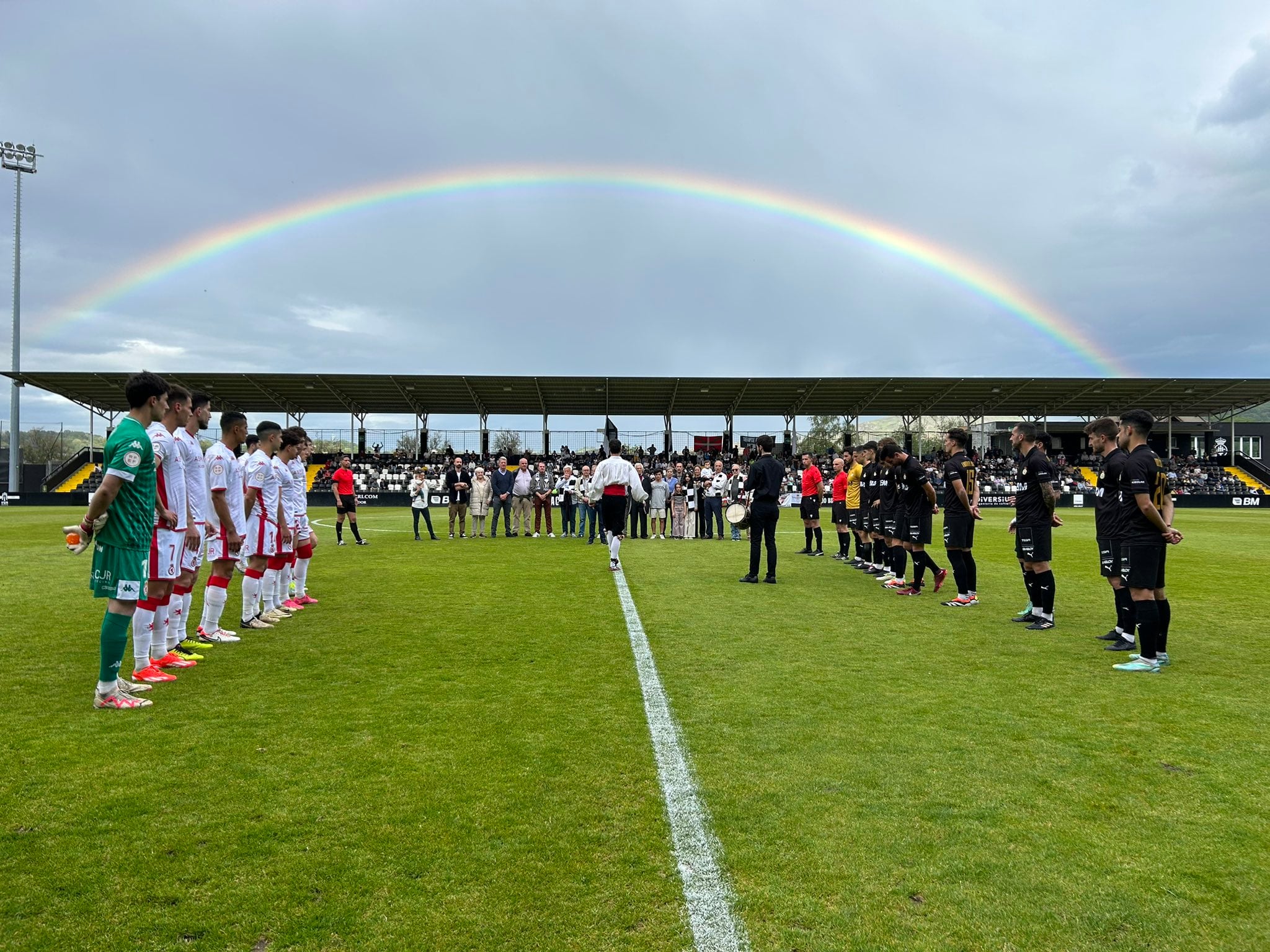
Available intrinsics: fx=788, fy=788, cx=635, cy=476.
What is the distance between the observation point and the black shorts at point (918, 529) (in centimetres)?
1039

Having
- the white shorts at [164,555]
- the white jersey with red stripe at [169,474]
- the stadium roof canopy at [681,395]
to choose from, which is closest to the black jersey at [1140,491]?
the white jersey with red stripe at [169,474]

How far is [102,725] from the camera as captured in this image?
15.4 ft

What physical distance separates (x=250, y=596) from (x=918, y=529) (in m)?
8.04

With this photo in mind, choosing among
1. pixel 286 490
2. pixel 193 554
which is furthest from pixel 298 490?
pixel 193 554

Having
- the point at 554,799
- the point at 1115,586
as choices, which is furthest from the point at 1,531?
the point at 1115,586

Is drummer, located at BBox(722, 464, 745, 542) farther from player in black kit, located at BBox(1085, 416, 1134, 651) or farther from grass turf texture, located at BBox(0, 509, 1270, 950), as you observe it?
grass turf texture, located at BBox(0, 509, 1270, 950)

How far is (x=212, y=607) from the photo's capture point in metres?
7.21

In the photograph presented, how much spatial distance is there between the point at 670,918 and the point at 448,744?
2042 millimetres

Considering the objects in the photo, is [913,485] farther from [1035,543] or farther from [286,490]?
[286,490]

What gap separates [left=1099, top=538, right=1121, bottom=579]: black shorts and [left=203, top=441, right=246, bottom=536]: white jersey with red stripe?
808 centimetres

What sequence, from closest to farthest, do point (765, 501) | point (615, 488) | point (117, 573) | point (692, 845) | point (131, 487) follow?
point (692, 845)
point (117, 573)
point (131, 487)
point (765, 501)
point (615, 488)

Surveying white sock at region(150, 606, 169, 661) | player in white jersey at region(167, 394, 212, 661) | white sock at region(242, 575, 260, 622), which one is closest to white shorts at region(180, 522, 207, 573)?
player in white jersey at region(167, 394, 212, 661)

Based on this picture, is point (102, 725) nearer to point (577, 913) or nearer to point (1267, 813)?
point (577, 913)

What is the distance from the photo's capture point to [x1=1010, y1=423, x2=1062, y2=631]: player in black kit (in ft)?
26.4
